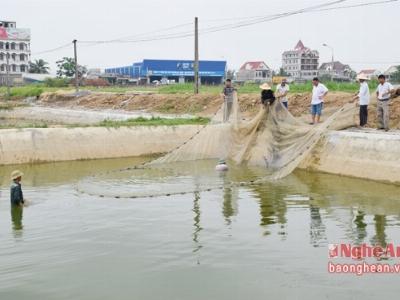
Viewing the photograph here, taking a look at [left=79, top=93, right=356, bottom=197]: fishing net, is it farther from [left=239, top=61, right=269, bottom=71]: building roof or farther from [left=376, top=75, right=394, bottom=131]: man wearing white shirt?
[left=239, top=61, right=269, bottom=71]: building roof

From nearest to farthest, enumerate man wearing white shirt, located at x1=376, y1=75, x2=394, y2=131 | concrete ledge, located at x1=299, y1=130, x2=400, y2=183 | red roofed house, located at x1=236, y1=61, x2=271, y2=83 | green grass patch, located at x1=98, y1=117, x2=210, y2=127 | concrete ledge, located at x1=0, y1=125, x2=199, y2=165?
concrete ledge, located at x1=299, y1=130, x2=400, y2=183
man wearing white shirt, located at x1=376, y1=75, x2=394, y2=131
concrete ledge, located at x1=0, y1=125, x2=199, y2=165
green grass patch, located at x1=98, y1=117, x2=210, y2=127
red roofed house, located at x1=236, y1=61, x2=271, y2=83

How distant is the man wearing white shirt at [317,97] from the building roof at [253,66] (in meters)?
81.2

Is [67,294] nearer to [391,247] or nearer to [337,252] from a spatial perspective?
[337,252]

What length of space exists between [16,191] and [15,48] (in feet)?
280

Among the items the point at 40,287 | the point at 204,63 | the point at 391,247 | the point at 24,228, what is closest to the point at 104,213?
the point at 24,228

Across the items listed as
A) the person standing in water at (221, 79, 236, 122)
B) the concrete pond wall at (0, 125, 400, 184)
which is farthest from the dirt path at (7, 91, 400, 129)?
the person standing in water at (221, 79, 236, 122)

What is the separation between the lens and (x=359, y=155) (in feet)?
41.8

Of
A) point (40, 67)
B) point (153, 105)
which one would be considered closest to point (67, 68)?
point (40, 67)

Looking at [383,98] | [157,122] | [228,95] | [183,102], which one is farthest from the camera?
[183,102]

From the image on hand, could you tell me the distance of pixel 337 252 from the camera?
720 centimetres

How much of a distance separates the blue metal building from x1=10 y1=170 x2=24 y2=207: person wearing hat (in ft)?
180

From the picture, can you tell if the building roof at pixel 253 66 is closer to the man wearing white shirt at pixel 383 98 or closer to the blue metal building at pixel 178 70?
the blue metal building at pixel 178 70

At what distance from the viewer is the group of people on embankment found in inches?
523

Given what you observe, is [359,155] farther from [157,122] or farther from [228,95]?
[157,122]
